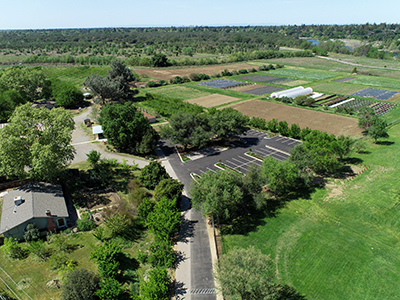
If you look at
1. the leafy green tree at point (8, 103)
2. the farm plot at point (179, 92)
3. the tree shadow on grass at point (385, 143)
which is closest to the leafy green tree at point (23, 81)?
the leafy green tree at point (8, 103)

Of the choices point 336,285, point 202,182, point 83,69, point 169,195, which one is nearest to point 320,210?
point 336,285

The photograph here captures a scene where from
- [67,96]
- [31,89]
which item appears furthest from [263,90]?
[31,89]

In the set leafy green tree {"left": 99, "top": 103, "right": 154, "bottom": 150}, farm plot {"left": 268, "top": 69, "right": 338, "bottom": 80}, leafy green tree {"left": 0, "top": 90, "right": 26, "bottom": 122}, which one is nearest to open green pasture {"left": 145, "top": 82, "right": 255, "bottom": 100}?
farm plot {"left": 268, "top": 69, "right": 338, "bottom": 80}

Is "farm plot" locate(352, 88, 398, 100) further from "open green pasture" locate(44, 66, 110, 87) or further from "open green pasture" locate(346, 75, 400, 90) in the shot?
"open green pasture" locate(44, 66, 110, 87)

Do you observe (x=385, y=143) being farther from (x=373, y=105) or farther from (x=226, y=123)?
(x=226, y=123)

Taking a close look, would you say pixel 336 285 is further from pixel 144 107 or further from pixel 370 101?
pixel 370 101
